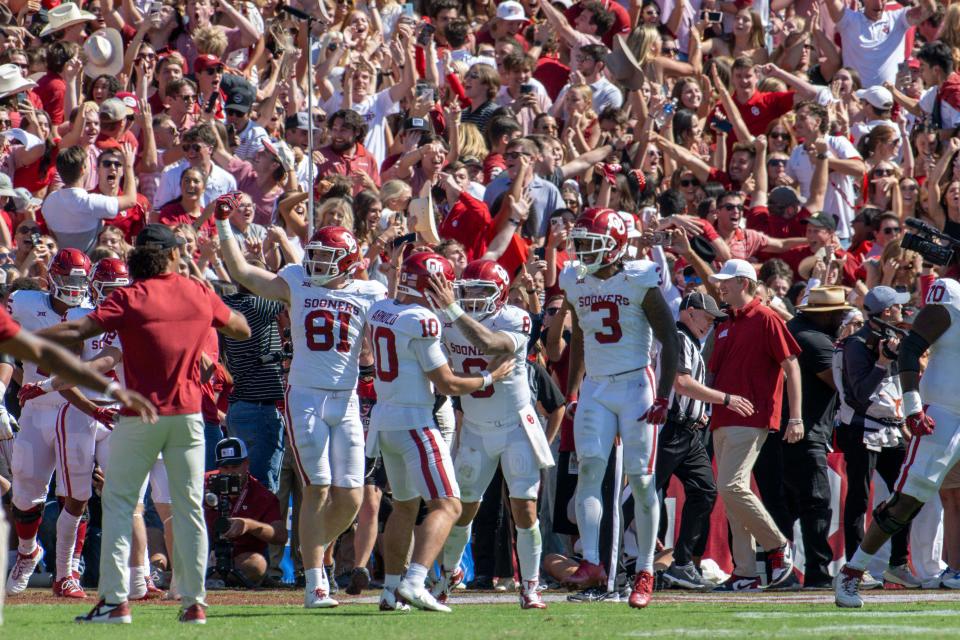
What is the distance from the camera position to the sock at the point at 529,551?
29.8 feet

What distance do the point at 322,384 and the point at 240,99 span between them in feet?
18.1

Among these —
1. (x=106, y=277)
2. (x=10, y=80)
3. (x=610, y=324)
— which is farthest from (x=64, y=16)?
(x=610, y=324)

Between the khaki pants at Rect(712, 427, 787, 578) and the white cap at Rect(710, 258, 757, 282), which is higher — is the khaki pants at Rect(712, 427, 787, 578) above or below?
below

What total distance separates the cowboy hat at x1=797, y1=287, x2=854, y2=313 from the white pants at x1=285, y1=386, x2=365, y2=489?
4.22m

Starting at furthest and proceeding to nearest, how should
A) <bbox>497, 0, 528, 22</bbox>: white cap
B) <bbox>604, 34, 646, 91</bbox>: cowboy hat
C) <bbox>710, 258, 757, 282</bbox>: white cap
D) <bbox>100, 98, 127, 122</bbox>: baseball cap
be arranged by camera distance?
1. <bbox>497, 0, 528, 22</bbox>: white cap
2. <bbox>604, 34, 646, 91</bbox>: cowboy hat
3. <bbox>100, 98, 127, 122</bbox>: baseball cap
4. <bbox>710, 258, 757, 282</bbox>: white cap

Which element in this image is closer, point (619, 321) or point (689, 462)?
point (619, 321)

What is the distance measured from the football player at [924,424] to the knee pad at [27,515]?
5298 mm

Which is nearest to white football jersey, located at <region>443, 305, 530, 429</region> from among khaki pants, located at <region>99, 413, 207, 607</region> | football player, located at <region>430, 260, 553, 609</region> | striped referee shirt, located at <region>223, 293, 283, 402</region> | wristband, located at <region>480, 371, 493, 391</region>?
football player, located at <region>430, 260, 553, 609</region>

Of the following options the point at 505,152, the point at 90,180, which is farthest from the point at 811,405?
the point at 90,180

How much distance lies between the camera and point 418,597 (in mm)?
8555

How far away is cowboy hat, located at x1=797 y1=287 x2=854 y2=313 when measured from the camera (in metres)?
11.6

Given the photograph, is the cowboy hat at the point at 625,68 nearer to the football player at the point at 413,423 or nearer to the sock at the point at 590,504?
the football player at the point at 413,423

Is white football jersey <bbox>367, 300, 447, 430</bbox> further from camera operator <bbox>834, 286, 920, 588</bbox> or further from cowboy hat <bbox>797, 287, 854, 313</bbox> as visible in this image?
cowboy hat <bbox>797, 287, 854, 313</bbox>

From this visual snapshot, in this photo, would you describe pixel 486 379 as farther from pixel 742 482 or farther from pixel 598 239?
pixel 742 482
